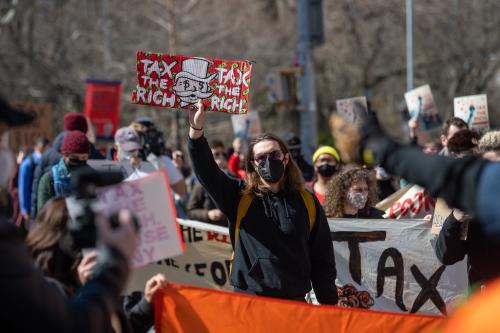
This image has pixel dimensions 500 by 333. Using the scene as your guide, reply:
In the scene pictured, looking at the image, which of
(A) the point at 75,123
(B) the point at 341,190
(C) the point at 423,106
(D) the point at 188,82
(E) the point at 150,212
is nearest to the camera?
(E) the point at 150,212

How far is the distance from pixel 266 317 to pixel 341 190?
2.12 metres

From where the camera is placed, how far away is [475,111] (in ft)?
30.8

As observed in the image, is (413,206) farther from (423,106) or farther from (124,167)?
(423,106)

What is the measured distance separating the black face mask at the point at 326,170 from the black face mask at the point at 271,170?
3.12 m

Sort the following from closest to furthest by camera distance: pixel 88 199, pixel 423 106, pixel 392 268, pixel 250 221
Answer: pixel 88 199, pixel 250 221, pixel 392 268, pixel 423 106

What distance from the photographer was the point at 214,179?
188 inches

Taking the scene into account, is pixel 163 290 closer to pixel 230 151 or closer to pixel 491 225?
pixel 491 225

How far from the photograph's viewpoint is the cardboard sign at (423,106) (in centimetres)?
1004

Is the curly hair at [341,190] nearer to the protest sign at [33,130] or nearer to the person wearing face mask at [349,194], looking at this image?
the person wearing face mask at [349,194]

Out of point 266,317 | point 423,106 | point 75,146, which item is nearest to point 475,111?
point 423,106

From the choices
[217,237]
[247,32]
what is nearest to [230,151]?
[217,237]

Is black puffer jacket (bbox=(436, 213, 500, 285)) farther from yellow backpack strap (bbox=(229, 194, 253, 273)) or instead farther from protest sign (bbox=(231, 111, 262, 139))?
protest sign (bbox=(231, 111, 262, 139))

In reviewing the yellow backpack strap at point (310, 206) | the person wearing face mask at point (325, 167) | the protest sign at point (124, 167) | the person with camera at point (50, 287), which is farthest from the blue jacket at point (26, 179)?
the person with camera at point (50, 287)

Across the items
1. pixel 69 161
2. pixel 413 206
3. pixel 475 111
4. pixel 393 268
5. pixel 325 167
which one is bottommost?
pixel 393 268
